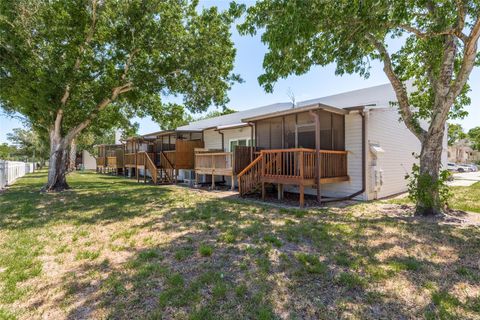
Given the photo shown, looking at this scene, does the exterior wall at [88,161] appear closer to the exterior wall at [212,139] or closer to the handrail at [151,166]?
the handrail at [151,166]

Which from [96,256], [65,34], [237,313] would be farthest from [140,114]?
[237,313]

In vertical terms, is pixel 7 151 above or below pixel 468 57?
below

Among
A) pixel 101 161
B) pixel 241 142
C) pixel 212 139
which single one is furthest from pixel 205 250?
pixel 101 161

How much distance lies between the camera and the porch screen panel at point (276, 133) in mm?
10602

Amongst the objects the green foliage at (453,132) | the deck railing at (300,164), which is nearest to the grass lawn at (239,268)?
the deck railing at (300,164)

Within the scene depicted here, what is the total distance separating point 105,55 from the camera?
36.4 ft

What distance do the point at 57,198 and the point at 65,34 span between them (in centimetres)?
616

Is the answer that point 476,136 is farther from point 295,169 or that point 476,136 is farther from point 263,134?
point 295,169

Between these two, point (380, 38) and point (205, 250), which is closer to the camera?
point (205, 250)

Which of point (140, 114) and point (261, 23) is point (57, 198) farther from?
point (261, 23)

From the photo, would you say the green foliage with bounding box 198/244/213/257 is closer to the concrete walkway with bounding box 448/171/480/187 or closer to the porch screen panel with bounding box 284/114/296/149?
the porch screen panel with bounding box 284/114/296/149

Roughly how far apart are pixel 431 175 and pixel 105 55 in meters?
12.6

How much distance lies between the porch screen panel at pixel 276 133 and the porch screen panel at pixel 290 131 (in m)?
0.33

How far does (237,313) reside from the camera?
8.71 feet
